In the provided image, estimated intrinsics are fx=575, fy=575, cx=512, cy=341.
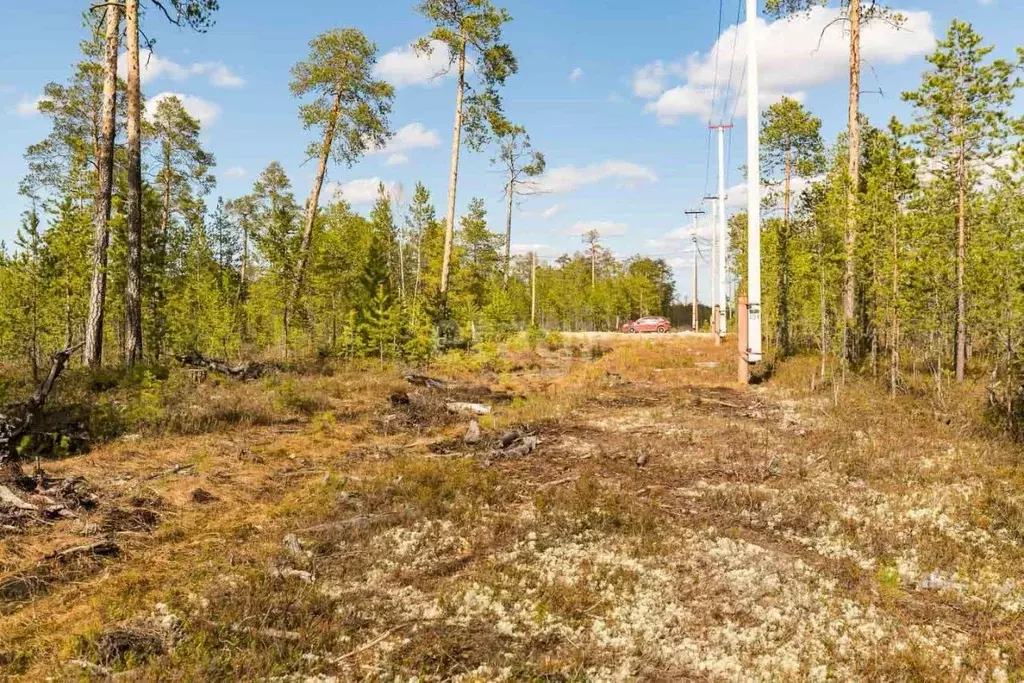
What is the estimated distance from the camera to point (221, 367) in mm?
17578

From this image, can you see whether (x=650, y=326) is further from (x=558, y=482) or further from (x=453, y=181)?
(x=558, y=482)

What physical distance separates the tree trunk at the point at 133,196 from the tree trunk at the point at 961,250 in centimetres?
2172

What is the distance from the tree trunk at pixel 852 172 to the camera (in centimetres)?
1617

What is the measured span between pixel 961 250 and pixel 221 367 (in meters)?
21.6

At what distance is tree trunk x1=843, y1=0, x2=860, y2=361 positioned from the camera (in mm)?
16172

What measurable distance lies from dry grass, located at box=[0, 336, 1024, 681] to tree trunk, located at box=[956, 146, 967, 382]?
5.69m

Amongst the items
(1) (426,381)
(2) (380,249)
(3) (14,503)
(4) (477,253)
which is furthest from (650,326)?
(3) (14,503)

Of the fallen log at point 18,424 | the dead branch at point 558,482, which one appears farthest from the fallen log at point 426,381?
the fallen log at point 18,424

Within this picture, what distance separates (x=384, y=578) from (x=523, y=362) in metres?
19.8

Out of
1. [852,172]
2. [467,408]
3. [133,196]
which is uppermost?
[852,172]

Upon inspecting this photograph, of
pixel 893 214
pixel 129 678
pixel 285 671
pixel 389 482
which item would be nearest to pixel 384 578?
pixel 285 671

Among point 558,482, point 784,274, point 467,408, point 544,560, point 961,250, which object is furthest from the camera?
point 784,274

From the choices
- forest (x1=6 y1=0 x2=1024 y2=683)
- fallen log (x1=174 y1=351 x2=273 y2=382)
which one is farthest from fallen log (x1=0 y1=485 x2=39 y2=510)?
fallen log (x1=174 y1=351 x2=273 y2=382)

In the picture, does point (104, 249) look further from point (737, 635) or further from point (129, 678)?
point (737, 635)
